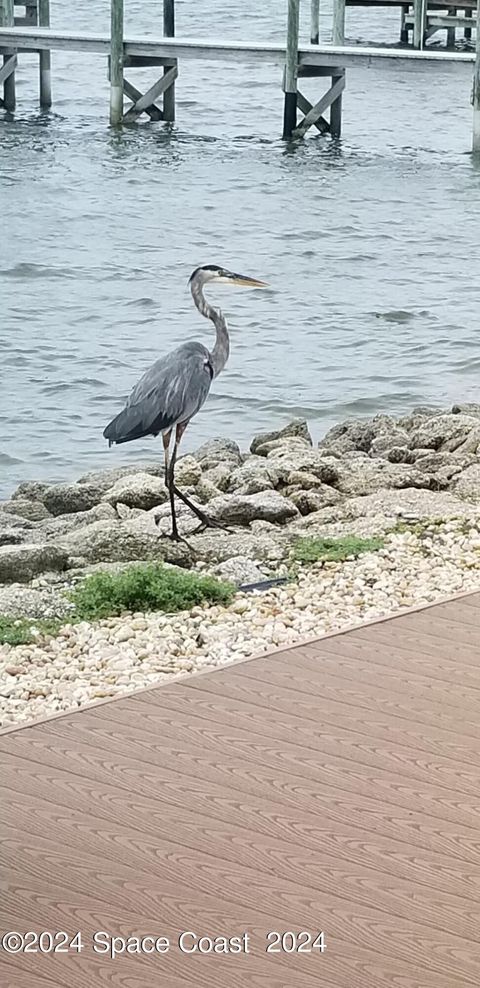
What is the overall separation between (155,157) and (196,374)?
1566 cm

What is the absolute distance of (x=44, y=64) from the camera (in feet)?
79.5

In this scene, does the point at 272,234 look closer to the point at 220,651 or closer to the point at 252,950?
the point at 220,651

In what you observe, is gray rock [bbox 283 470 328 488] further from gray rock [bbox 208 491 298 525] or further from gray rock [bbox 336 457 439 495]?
gray rock [bbox 208 491 298 525]

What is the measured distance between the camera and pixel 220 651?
429 cm

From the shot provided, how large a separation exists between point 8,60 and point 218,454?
16698 mm

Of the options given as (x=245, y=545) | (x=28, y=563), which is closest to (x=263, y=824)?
(x=245, y=545)

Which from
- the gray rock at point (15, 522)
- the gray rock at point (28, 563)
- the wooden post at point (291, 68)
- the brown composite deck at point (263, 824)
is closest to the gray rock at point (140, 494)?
the gray rock at point (15, 522)

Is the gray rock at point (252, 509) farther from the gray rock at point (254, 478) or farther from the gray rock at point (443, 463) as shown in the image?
the gray rock at point (443, 463)

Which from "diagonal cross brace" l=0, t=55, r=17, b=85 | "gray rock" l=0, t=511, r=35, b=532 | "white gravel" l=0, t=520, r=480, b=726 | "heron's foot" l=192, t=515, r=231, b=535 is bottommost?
"gray rock" l=0, t=511, r=35, b=532

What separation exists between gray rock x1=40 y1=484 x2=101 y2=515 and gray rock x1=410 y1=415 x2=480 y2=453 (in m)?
1.90

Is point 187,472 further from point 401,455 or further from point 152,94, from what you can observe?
point 152,94

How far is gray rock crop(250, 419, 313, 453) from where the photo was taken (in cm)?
891

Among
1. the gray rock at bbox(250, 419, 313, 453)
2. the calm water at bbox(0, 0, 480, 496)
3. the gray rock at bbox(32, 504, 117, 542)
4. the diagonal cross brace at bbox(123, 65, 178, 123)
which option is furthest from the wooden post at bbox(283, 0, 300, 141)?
the gray rock at bbox(32, 504, 117, 542)

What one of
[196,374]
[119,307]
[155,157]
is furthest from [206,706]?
[155,157]
